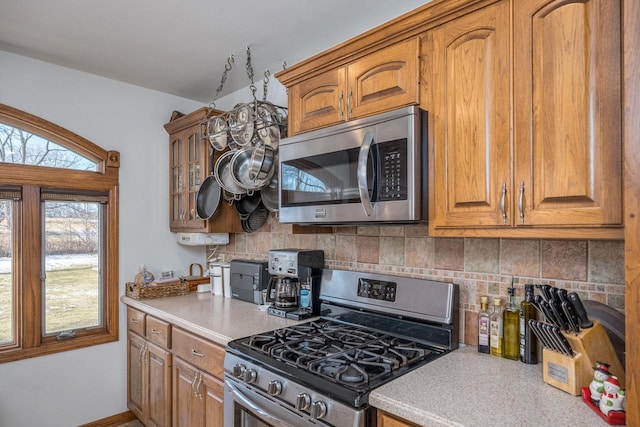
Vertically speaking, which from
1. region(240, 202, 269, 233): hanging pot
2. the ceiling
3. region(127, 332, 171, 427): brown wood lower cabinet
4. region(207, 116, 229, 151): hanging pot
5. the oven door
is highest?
the ceiling

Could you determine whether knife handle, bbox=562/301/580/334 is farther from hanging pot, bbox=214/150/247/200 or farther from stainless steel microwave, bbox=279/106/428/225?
hanging pot, bbox=214/150/247/200

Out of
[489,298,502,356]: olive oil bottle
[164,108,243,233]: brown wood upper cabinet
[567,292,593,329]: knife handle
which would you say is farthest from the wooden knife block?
[164,108,243,233]: brown wood upper cabinet

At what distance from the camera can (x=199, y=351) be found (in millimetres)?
1950

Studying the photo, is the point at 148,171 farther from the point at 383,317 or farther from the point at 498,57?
the point at 498,57

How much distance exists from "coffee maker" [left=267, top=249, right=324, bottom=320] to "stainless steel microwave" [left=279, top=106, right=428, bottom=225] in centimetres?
29

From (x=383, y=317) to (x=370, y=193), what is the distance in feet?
2.10

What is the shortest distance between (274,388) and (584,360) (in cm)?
101

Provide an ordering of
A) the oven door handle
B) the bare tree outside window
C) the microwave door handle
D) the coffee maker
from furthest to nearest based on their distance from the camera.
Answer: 1. the bare tree outside window
2. the coffee maker
3. the microwave door handle
4. the oven door handle

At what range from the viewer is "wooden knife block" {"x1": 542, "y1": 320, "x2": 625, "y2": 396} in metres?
1.13

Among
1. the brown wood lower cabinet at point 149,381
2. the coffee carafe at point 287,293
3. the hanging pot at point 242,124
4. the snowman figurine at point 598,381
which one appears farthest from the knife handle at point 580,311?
the brown wood lower cabinet at point 149,381

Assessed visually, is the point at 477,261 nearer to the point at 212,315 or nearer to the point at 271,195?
the point at 271,195

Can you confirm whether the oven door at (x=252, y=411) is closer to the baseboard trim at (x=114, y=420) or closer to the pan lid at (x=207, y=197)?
the pan lid at (x=207, y=197)

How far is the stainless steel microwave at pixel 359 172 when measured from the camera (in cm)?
142

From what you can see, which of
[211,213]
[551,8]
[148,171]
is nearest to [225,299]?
[211,213]
